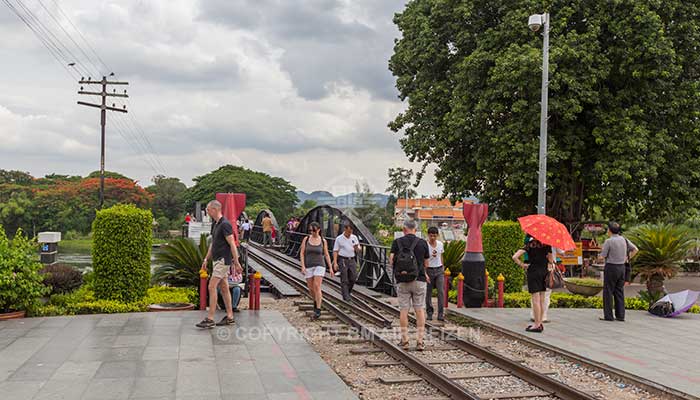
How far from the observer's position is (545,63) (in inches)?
610

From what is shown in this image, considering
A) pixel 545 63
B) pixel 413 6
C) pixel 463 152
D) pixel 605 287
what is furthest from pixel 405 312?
pixel 413 6

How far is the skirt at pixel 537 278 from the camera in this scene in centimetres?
937

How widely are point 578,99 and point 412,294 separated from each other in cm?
1324

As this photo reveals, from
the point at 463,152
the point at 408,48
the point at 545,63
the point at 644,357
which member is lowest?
the point at 644,357

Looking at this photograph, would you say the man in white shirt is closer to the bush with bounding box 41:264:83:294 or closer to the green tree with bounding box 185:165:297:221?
the bush with bounding box 41:264:83:294

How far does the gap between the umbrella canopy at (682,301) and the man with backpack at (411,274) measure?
621 centimetres

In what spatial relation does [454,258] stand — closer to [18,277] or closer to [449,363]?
[449,363]

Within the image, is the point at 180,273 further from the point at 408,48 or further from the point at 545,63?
the point at 408,48

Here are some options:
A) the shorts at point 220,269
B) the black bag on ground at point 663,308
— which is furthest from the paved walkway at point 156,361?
the black bag on ground at point 663,308

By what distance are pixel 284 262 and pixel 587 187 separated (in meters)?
11.7

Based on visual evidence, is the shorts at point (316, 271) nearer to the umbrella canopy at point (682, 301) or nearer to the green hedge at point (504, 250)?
the green hedge at point (504, 250)

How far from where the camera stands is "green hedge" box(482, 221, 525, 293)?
13805 millimetres

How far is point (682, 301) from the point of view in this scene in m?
11.8

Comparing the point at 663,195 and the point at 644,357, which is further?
the point at 663,195
